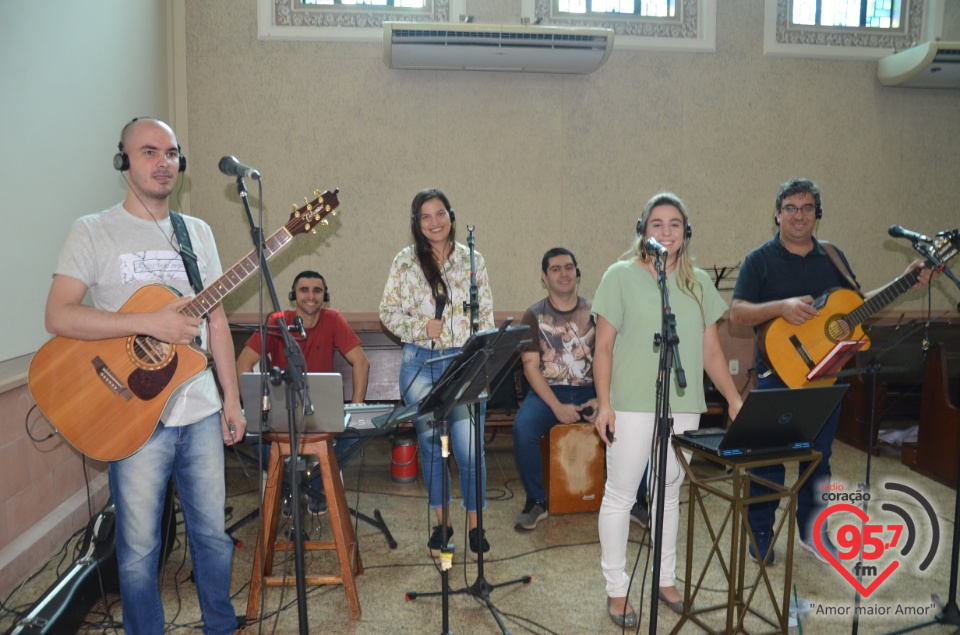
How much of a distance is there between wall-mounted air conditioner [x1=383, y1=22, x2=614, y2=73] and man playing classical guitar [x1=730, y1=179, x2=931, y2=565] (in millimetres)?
2372

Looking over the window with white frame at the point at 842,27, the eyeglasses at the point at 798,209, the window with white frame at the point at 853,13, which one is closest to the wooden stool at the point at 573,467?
the eyeglasses at the point at 798,209

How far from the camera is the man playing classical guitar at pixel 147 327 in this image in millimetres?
2230

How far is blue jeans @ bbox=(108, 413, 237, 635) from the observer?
229cm

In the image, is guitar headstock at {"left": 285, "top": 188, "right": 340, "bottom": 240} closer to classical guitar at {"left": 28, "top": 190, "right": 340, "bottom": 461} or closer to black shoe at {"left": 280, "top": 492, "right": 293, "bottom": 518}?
classical guitar at {"left": 28, "top": 190, "right": 340, "bottom": 461}

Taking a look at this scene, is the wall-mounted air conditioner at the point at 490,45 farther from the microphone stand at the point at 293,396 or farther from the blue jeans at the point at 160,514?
the blue jeans at the point at 160,514

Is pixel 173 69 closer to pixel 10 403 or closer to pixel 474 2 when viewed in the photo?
pixel 474 2

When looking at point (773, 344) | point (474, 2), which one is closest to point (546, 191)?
point (474, 2)

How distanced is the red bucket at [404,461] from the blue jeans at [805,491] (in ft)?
7.13

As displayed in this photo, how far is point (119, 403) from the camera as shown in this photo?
2.28 meters

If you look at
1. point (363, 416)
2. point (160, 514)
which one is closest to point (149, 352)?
point (160, 514)

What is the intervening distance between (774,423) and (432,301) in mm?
1525

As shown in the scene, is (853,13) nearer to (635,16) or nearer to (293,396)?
(635,16)

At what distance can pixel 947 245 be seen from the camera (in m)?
3.15

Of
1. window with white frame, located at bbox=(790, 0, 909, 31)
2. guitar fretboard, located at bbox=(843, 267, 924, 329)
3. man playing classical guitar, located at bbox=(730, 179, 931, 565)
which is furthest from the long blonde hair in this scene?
window with white frame, located at bbox=(790, 0, 909, 31)
